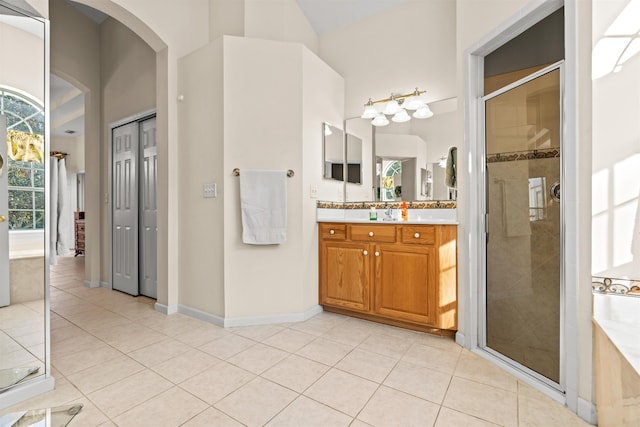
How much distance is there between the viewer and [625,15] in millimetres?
1433

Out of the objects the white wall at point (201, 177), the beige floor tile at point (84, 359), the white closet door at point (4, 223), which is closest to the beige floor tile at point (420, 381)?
the white wall at point (201, 177)

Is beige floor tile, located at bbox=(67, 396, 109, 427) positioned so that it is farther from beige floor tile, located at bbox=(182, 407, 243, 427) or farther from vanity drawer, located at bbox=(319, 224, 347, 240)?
vanity drawer, located at bbox=(319, 224, 347, 240)

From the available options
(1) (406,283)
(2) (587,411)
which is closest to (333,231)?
(1) (406,283)

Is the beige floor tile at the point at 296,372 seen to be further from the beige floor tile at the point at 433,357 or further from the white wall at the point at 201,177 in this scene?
the white wall at the point at 201,177

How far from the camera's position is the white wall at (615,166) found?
143cm

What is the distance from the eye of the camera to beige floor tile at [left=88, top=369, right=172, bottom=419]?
1592 mm

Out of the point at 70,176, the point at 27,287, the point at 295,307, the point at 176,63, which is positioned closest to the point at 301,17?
the point at 176,63

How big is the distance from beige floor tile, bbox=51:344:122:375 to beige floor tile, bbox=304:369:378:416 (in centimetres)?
141

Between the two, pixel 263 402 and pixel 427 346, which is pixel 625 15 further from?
pixel 263 402

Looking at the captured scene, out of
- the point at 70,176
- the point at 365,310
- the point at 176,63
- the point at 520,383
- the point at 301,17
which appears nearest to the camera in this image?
the point at 520,383

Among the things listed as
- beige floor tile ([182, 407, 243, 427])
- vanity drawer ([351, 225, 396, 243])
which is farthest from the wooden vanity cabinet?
beige floor tile ([182, 407, 243, 427])

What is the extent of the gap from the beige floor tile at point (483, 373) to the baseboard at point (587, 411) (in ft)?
0.94

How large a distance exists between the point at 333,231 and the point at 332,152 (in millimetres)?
862

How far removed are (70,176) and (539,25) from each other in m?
9.84
